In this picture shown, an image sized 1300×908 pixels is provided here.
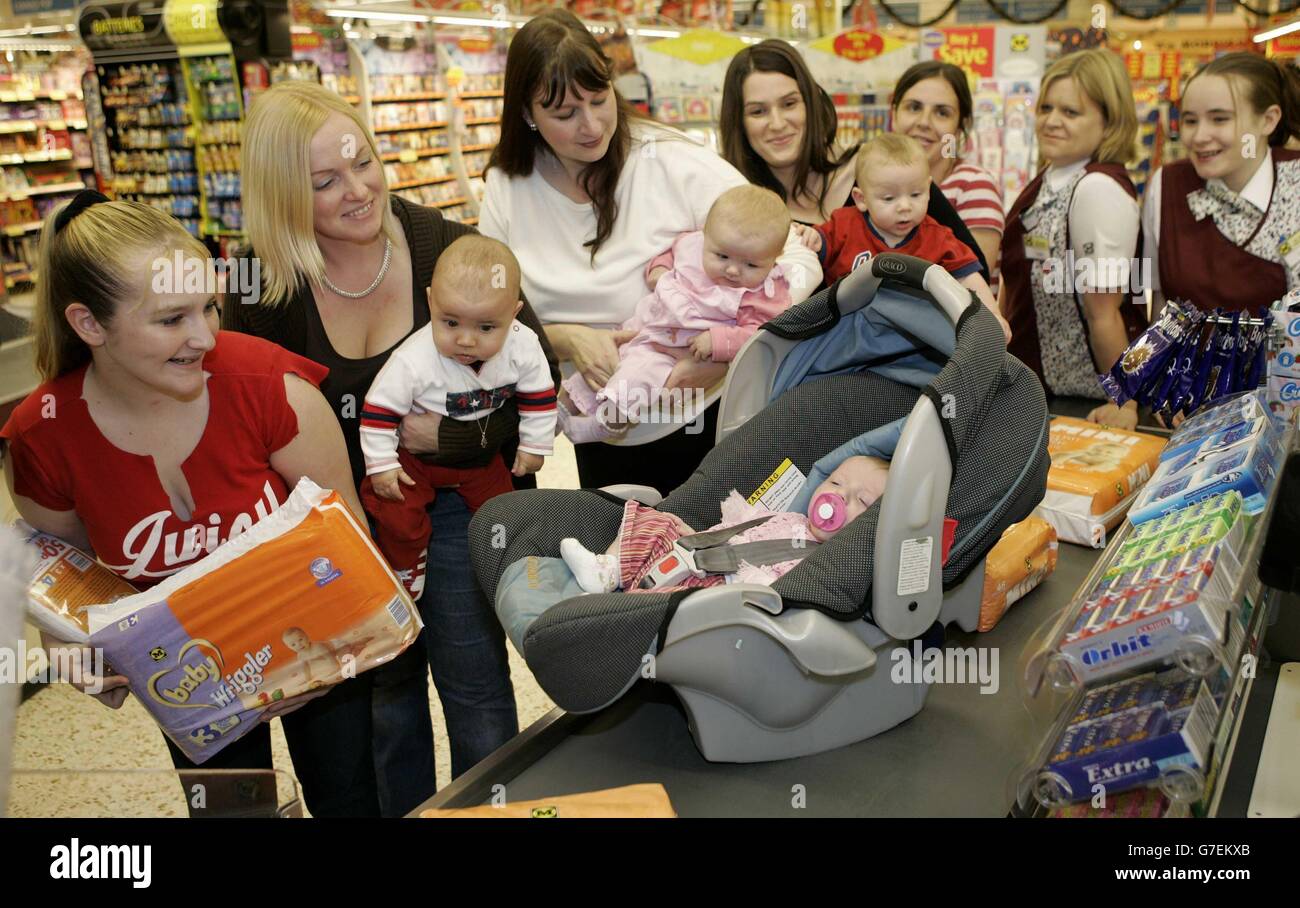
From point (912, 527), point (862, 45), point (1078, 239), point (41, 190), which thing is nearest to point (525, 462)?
point (912, 527)

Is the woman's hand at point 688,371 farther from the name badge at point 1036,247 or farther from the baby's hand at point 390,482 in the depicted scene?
the name badge at point 1036,247

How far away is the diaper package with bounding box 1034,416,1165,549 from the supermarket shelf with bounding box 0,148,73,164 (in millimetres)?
9126

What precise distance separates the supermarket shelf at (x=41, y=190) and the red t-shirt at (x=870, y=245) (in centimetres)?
841

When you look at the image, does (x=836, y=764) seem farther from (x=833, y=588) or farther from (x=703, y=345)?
(x=703, y=345)

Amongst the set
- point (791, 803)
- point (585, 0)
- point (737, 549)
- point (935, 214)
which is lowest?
point (791, 803)

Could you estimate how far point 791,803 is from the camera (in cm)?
148

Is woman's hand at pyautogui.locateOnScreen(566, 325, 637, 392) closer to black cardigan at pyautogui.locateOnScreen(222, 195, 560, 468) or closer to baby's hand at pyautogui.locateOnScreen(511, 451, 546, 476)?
black cardigan at pyautogui.locateOnScreen(222, 195, 560, 468)

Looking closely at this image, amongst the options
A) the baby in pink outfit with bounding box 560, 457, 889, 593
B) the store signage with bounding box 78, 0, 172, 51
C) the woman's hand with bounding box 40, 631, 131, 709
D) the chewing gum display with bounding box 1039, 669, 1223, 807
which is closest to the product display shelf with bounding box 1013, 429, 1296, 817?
the chewing gum display with bounding box 1039, 669, 1223, 807

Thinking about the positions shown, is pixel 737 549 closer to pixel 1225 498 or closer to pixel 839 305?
pixel 839 305

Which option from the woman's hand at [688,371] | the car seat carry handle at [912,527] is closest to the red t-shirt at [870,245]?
the woman's hand at [688,371]

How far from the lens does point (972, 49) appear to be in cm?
721
